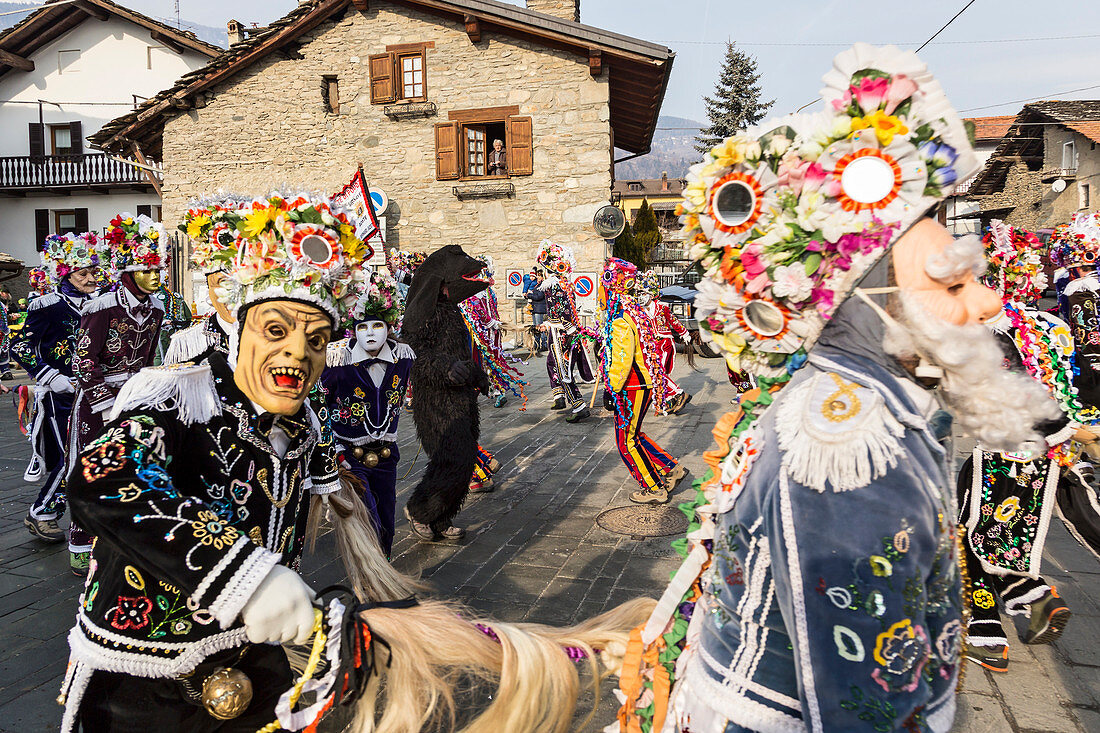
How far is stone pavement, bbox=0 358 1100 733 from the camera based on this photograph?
3369 millimetres

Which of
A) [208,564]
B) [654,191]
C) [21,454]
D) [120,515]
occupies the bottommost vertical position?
[21,454]

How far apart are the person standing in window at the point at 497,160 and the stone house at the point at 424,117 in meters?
0.20

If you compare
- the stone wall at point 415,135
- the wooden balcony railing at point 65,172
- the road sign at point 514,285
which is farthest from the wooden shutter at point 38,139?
the road sign at point 514,285

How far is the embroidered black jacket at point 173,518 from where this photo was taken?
1648 millimetres

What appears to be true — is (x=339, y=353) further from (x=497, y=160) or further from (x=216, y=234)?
(x=497, y=160)

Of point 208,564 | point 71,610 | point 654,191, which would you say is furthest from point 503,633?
point 654,191

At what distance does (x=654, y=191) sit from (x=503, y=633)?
68.0m

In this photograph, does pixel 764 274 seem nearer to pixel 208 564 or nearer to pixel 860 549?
pixel 860 549

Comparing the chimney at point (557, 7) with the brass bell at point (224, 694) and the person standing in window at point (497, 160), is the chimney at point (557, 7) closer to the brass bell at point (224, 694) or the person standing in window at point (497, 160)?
the person standing in window at point (497, 160)

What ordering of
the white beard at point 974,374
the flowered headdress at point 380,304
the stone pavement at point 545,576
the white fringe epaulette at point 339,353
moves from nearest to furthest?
the white beard at point 974,374
the stone pavement at point 545,576
the white fringe epaulette at point 339,353
the flowered headdress at point 380,304

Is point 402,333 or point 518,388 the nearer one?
point 402,333

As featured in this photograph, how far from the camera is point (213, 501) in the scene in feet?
6.41

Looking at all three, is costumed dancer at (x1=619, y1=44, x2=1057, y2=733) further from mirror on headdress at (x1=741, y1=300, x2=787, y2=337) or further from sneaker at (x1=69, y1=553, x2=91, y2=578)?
sneaker at (x1=69, y1=553, x2=91, y2=578)

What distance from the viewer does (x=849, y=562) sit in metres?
1.23
